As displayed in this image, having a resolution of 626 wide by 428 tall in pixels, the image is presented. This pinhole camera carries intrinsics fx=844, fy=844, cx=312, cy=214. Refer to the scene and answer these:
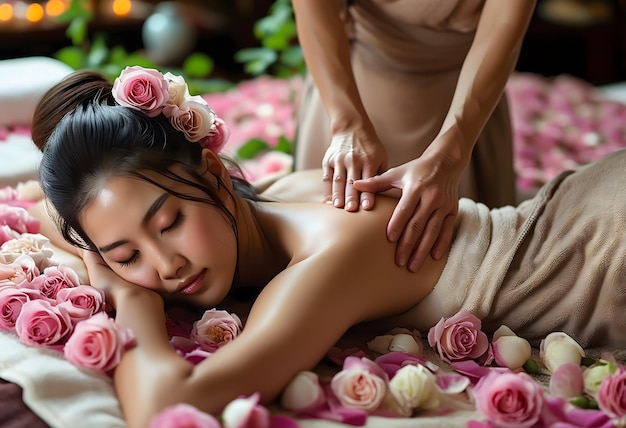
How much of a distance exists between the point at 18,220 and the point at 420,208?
2.70 ft

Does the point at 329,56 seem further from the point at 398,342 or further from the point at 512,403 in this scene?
the point at 512,403

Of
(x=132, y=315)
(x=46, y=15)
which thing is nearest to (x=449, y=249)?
(x=132, y=315)

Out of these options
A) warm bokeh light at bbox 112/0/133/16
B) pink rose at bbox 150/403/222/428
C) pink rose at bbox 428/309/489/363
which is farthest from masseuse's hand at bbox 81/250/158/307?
warm bokeh light at bbox 112/0/133/16

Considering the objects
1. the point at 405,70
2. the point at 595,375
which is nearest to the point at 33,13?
the point at 405,70

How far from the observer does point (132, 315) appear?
4.32 feet

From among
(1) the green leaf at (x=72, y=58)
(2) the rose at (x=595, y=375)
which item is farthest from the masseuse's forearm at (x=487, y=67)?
(1) the green leaf at (x=72, y=58)

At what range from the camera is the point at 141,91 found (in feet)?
4.64

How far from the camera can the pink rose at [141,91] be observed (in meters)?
1.41

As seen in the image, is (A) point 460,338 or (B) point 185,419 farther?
(A) point 460,338

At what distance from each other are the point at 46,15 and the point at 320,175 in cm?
270

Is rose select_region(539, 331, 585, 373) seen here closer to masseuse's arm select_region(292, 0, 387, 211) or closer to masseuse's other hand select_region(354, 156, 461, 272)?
masseuse's other hand select_region(354, 156, 461, 272)

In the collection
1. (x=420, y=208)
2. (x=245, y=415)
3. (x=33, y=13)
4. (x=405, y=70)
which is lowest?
(x=245, y=415)

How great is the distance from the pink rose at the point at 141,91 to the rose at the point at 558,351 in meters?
0.76

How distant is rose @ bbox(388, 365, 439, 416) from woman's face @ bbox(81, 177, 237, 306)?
0.34m
